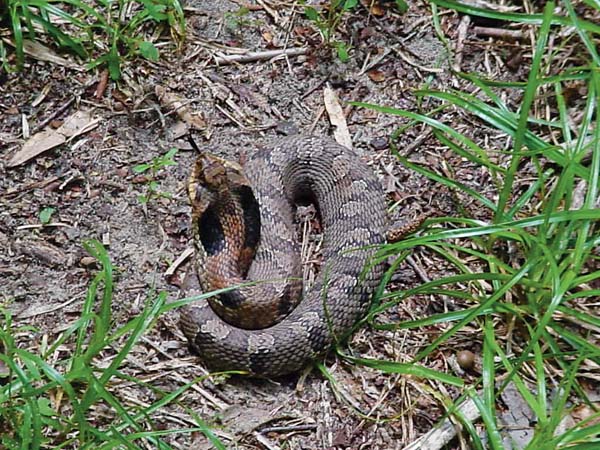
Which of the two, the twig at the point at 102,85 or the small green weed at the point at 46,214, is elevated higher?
the twig at the point at 102,85

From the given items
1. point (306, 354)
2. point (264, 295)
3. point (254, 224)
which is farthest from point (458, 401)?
point (254, 224)

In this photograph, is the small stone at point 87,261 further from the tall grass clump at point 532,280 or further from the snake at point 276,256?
the tall grass clump at point 532,280

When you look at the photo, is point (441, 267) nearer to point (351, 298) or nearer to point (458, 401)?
point (351, 298)

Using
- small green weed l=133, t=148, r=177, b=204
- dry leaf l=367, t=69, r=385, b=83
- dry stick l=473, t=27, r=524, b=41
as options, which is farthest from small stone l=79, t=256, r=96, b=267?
dry stick l=473, t=27, r=524, b=41

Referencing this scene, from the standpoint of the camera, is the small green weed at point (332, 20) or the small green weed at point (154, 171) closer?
the small green weed at point (154, 171)

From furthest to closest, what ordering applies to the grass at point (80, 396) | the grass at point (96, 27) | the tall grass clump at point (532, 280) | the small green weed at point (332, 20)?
the small green weed at point (332, 20) → the grass at point (96, 27) → the tall grass clump at point (532, 280) → the grass at point (80, 396)

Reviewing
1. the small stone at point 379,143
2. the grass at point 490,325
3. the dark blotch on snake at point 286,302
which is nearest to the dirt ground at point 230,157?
the small stone at point 379,143

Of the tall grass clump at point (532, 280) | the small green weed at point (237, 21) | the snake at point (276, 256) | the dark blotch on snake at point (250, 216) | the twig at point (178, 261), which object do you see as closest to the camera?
the tall grass clump at point (532, 280)
